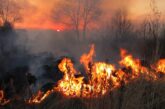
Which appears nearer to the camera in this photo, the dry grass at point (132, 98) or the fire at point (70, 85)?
the dry grass at point (132, 98)

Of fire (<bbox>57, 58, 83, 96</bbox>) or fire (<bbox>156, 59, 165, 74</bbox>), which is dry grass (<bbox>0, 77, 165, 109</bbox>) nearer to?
fire (<bbox>57, 58, 83, 96</bbox>)

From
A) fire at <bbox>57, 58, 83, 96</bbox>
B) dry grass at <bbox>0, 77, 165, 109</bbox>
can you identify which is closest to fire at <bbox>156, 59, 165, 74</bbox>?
dry grass at <bbox>0, 77, 165, 109</bbox>

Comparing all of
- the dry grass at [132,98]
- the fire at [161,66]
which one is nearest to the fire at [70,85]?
the dry grass at [132,98]

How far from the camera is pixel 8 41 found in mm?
21984

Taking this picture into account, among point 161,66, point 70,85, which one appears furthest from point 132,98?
point 161,66

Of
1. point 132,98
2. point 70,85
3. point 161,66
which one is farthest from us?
point 161,66

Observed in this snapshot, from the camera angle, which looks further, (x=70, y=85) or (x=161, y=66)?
(x=161, y=66)

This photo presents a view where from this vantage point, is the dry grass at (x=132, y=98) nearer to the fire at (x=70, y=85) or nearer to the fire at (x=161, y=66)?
the fire at (x=70, y=85)

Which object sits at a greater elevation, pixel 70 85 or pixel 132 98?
pixel 132 98

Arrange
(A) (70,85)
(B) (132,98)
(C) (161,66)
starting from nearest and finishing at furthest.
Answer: (B) (132,98) < (A) (70,85) < (C) (161,66)

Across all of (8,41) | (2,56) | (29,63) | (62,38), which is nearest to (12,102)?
(29,63)

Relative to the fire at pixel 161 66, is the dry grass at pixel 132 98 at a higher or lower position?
lower

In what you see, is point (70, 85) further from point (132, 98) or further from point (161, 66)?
point (132, 98)

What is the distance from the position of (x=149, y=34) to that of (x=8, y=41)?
15.7 m
